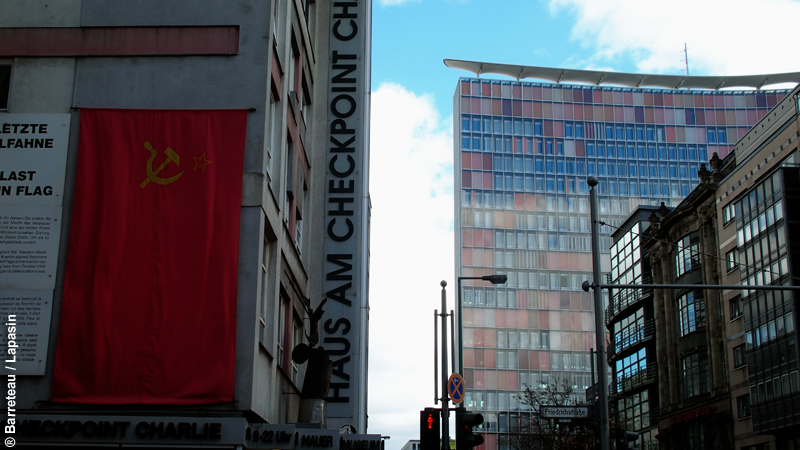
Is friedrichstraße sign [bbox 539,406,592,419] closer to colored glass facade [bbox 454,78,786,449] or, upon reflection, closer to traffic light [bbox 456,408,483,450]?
traffic light [bbox 456,408,483,450]

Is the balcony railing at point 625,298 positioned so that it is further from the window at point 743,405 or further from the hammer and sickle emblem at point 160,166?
the hammer and sickle emblem at point 160,166

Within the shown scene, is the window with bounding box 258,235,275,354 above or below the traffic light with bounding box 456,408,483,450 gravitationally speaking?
above

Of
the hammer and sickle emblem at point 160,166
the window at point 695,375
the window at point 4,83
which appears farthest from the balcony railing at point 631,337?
the window at point 4,83

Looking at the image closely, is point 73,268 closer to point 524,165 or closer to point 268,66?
point 268,66

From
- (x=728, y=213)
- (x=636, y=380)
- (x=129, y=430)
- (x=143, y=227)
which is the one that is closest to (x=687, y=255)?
(x=728, y=213)

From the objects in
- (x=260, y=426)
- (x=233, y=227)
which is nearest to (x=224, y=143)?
(x=233, y=227)

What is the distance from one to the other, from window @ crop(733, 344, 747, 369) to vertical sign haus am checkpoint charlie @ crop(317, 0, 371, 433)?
28.9 metres

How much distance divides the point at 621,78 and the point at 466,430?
103m

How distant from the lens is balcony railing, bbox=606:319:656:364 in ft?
208

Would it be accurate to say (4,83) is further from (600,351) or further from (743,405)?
(743,405)

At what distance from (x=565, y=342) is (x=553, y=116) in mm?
30300

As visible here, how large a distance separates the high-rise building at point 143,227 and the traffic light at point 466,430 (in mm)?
2327

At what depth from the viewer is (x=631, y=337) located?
221 feet

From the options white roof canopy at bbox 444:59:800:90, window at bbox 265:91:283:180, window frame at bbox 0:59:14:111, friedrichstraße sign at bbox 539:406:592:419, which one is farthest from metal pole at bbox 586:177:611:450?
white roof canopy at bbox 444:59:800:90
